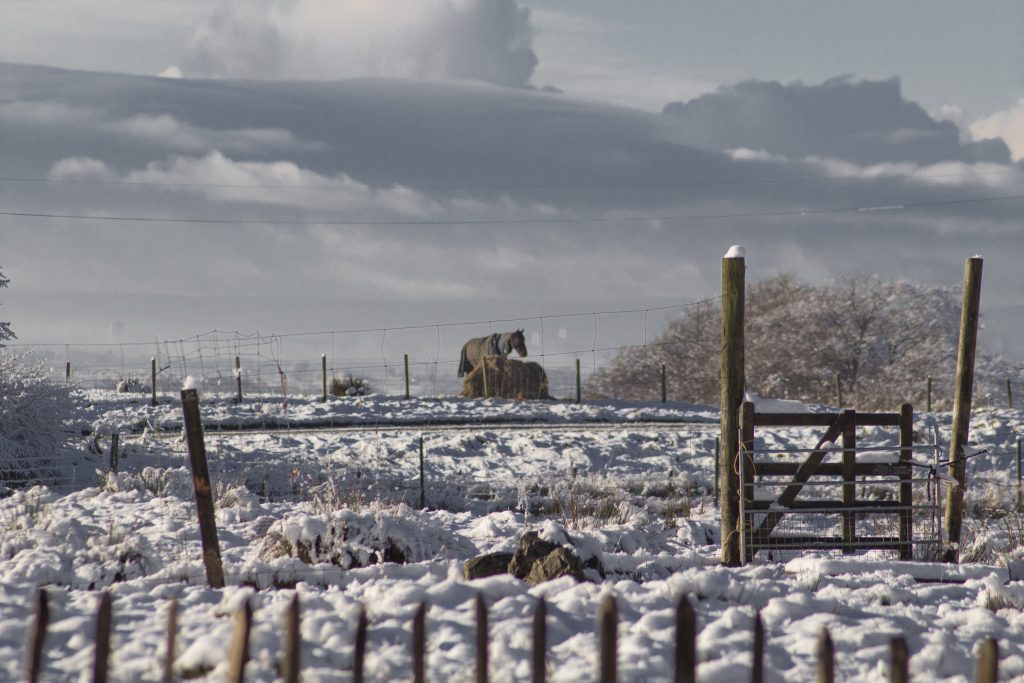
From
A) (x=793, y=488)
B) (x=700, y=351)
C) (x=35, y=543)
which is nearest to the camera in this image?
(x=35, y=543)

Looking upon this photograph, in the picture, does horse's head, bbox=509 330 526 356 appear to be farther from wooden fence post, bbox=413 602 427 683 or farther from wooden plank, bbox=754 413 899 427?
wooden fence post, bbox=413 602 427 683

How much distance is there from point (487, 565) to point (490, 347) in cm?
2955

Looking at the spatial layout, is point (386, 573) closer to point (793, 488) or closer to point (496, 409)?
point (793, 488)

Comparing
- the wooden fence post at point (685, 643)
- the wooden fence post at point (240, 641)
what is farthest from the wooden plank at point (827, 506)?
the wooden fence post at point (240, 641)

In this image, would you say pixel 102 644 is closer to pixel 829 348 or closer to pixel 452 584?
pixel 452 584

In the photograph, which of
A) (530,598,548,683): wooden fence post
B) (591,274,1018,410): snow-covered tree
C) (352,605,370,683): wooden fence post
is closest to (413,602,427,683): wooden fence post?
(352,605,370,683): wooden fence post

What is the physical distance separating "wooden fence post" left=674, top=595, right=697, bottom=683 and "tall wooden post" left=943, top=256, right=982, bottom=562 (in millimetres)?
8767

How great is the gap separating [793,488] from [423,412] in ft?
63.7

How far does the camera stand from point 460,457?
20.8 m

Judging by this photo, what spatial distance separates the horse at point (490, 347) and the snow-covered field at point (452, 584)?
1910 cm

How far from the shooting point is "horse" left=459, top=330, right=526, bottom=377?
36844 millimetres

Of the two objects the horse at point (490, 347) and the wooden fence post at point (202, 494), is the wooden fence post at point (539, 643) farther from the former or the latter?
the horse at point (490, 347)

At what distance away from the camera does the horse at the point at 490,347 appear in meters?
36.8

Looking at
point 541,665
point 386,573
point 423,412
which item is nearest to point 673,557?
point 386,573
